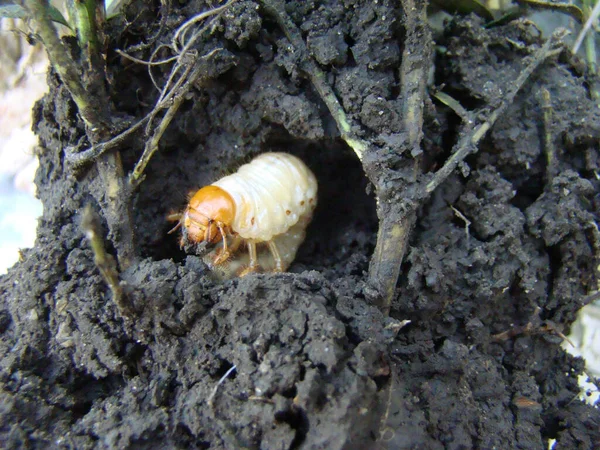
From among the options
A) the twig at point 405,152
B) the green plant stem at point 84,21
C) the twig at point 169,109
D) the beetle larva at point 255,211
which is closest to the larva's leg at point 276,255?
the beetle larva at point 255,211

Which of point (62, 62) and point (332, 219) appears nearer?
point (62, 62)

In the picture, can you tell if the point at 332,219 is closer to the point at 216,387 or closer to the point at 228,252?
the point at 228,252

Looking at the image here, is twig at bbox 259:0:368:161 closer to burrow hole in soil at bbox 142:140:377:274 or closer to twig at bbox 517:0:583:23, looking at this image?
burrow hole in soil at bbox 142:140:377:274

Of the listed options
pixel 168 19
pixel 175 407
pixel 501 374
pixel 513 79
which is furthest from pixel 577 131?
pixel 175 407

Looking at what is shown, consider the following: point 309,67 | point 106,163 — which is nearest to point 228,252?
point 106,163

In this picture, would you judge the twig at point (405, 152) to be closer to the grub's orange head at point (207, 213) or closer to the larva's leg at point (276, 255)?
the larva's leg at point (276, 255)

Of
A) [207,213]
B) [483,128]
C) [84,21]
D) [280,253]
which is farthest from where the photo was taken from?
[280,253]

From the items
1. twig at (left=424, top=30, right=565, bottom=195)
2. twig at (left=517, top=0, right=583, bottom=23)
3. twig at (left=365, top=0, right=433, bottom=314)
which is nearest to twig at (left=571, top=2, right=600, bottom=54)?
twig at (left=517, top=0, right=583, bottom=23)

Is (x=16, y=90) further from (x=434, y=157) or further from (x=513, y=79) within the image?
(x=513, y=79)
